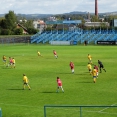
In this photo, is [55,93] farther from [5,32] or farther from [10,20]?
[10,20]

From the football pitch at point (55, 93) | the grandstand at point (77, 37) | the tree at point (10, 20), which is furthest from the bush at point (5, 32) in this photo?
the football pitch at point (55, 93)

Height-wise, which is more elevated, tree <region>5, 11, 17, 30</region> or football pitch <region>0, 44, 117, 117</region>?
tree <region>5, 11, 17, 30</region>

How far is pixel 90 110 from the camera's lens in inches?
950

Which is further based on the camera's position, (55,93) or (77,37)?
(77,37)

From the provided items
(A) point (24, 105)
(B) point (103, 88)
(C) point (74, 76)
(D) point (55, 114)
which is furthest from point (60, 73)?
(D) point (55, 114)

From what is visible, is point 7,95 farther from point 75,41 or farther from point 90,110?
point 75,41

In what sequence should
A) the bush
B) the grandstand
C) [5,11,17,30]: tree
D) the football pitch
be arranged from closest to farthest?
1. the football pitch
2. the grandstand
3. the bush
4. [5,11,17,30]: tree

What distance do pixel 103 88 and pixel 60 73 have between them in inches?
437

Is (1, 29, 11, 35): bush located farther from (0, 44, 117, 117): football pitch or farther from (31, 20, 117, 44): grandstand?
(0, 44, 117, 117): football pitch

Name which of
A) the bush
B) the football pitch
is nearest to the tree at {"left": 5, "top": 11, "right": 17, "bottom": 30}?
the bush

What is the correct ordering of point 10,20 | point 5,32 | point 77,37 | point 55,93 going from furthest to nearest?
point 10,20, point 5,32, point 77,37, point 55,93

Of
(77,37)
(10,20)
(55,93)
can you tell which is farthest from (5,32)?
(55,93)

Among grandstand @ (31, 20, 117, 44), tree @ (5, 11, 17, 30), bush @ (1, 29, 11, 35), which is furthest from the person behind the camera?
tree @ (5, 11, 17, 30)

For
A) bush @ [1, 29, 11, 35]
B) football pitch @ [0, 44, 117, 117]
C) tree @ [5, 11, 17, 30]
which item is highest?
→ tree @ [5, 11, 17, 30]
